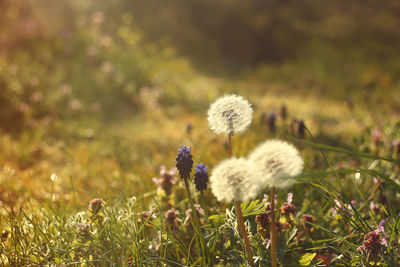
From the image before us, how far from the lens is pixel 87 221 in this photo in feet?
4.91

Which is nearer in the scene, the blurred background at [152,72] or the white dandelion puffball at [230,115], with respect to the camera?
the white dandelion puffball at [230,115]

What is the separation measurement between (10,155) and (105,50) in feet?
11.7

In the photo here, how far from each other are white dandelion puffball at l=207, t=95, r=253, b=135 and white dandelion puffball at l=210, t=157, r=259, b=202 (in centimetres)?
14

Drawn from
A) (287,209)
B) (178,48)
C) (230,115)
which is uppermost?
(178,48)

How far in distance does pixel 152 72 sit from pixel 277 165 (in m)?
5.69

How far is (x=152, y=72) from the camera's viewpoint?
6270 millimetres

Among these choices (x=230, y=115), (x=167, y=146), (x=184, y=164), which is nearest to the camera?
(x=230, y=115)

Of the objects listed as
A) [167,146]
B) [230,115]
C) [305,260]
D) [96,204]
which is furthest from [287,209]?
[167,146]

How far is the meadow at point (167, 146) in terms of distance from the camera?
1.30m

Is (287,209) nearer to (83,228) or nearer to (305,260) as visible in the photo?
(305,260)

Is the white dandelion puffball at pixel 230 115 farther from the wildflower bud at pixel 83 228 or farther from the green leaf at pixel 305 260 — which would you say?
the wildflower bud at pixel 83 228

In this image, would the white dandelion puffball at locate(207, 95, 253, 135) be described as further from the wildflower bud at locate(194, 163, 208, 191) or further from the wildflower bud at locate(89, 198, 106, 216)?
the wildflower bud at locate(89, 198, 106, 216)

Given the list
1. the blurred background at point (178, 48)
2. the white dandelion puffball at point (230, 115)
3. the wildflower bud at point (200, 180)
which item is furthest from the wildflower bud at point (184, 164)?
the blurred background at point (178, 48)

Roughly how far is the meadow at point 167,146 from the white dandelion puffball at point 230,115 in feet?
0.45
